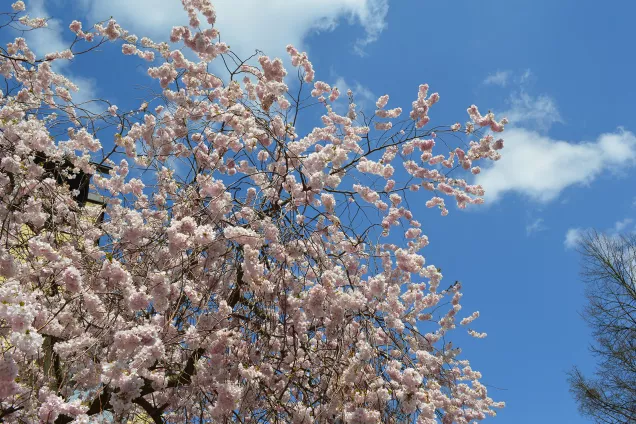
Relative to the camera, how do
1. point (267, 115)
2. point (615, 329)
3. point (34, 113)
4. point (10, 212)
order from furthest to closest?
point (615, 329), point (34, 113), point (267, 115), point (10, 212)

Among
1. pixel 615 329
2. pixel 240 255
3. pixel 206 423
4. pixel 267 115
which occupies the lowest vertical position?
pixel 206 423

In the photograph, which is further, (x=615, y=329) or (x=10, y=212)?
(x=615, y=329)

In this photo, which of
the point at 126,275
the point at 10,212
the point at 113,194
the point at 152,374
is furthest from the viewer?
the point at 113,194

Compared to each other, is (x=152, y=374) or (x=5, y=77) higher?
(x=5, y=77)

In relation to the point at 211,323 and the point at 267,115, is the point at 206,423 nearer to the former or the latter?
the point at 211,323

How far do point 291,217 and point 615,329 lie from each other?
13667 mm

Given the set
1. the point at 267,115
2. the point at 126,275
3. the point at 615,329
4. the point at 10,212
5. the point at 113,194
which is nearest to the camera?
the point at 126,275

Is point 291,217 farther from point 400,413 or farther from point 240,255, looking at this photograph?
point 400,413

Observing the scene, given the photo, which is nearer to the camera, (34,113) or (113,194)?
(34,113)

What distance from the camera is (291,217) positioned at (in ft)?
12.3

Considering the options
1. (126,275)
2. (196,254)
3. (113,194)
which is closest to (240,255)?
(196,254)

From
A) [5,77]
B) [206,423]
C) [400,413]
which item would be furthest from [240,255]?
[5,77]

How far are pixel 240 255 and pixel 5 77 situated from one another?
3.39m

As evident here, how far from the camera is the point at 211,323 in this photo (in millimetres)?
3559
